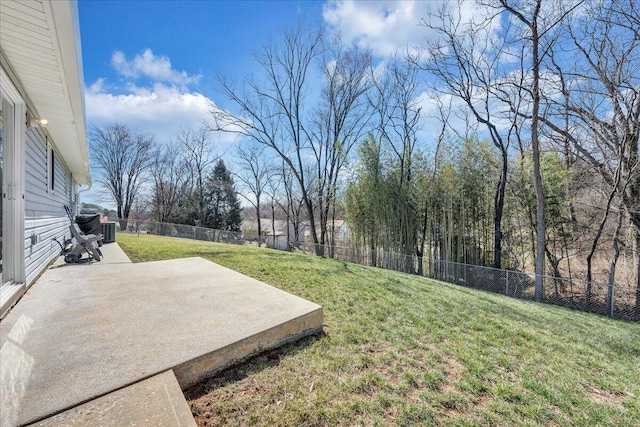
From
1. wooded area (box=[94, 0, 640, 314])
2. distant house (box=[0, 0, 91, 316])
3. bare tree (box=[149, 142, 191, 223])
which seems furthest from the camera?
bare tree (box=[149, 142, 191, 223])

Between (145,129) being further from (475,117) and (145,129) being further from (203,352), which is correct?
(203,352)

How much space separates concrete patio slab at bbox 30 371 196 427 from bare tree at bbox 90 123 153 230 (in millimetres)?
24213

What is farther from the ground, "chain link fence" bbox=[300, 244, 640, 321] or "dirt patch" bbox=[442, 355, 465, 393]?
A: "dirt patch" bbox=[442, 355, 465, 393]

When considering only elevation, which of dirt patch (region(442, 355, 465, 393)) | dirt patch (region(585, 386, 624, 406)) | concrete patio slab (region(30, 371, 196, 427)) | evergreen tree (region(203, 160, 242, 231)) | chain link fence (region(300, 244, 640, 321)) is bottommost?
chain link fence (region(300, 244, 640, 321))

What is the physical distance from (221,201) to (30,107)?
19.8 m

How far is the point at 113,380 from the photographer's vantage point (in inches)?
55.5

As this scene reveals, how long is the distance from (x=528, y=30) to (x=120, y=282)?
10.6m

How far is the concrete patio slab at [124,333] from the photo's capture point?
137 centimetres

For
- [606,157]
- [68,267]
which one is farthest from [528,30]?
[68,267]

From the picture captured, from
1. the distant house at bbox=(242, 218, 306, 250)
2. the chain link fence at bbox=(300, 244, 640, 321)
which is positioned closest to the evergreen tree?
the distant house at bbox=(242, 218, 306, 250)

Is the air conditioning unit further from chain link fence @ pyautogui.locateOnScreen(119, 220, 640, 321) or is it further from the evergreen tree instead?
the evergreen tree

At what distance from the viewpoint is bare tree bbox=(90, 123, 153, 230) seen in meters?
20.0

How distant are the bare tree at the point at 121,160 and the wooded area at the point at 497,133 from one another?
1250 cm

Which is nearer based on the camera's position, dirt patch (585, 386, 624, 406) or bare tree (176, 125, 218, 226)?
dirt patch (585, 386, 624, 406)
